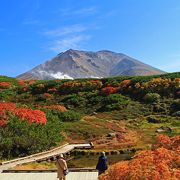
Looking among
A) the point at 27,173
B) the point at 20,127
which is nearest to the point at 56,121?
the point at 20,127

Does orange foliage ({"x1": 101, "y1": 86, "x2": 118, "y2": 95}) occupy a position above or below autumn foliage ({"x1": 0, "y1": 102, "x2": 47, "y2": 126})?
above

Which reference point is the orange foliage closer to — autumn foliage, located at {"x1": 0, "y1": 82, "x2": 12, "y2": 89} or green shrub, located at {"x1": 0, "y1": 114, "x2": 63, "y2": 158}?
autumn foliage, located at {"x1": 0, "y1": 82, "x2": 12, "y2": 89}

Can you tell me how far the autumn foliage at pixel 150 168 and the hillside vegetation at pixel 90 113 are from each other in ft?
65.6

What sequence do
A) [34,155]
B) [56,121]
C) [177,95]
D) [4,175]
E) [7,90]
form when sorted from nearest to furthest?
[4,175]
[34,155]
[56,121]
[177,95]
[7,90]

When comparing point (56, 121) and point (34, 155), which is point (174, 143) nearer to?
point (34, 155)

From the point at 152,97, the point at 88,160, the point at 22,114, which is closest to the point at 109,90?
the point at 152,97

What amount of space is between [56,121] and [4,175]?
1664cm

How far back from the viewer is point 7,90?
8062 centimetres

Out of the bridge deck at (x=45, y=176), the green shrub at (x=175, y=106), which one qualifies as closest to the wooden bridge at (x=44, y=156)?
the bridge deck at (x=45, y=176)

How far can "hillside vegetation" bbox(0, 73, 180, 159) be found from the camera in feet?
119

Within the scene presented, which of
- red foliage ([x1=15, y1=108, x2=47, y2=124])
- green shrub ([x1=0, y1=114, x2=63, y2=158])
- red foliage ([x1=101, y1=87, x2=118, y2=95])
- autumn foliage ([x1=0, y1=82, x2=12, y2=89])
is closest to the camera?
green shrub ([x1=0, y1=114, x2=63, y2=158])

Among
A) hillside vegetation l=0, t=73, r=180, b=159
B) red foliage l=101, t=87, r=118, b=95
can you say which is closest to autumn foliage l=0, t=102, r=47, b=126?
hillside vegetation l=0, t=73, r=180, b=159

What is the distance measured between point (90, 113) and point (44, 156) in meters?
28.8

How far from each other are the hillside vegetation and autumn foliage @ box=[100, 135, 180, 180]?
65.6 feet
